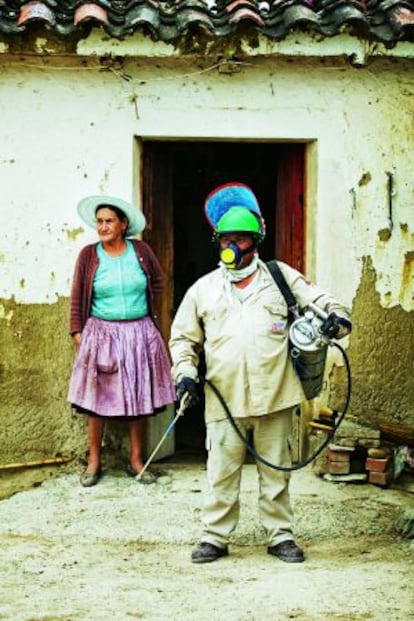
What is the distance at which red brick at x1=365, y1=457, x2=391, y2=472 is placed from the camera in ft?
24.7

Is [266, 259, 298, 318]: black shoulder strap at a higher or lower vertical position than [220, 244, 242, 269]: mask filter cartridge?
lower

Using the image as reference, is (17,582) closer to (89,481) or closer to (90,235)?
(89,481)

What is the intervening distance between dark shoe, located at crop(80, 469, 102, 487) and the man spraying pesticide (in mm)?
1741

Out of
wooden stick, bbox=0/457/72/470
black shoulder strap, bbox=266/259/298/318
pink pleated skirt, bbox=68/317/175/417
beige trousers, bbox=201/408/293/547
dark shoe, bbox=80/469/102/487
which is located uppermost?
black shoulder strap, bbox=266/259/298/318

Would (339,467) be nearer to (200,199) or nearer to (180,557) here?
(180,557)

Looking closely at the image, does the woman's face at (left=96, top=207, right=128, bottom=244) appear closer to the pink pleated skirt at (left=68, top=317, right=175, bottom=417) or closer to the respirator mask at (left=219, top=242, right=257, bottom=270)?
the pink pleated skirt at (left=68, top=317, right=175, bottom=417)

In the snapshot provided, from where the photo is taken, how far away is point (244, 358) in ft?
18.6

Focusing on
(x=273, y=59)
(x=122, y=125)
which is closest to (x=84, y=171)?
(x=122, y=125)

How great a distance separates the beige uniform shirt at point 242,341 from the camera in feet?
18.6

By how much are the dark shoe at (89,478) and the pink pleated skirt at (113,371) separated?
1.47 ft

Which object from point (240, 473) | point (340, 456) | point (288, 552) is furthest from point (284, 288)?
point (340, 456)

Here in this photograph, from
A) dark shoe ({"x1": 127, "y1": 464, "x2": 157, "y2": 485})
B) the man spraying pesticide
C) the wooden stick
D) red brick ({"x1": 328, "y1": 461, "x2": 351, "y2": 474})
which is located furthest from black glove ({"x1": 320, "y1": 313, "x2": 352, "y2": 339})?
the wooden stick

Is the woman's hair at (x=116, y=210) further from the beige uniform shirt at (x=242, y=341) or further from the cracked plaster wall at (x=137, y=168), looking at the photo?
the beige uniform shirt at (x=242, y=341)

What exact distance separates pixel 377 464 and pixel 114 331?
2059 millimetres
